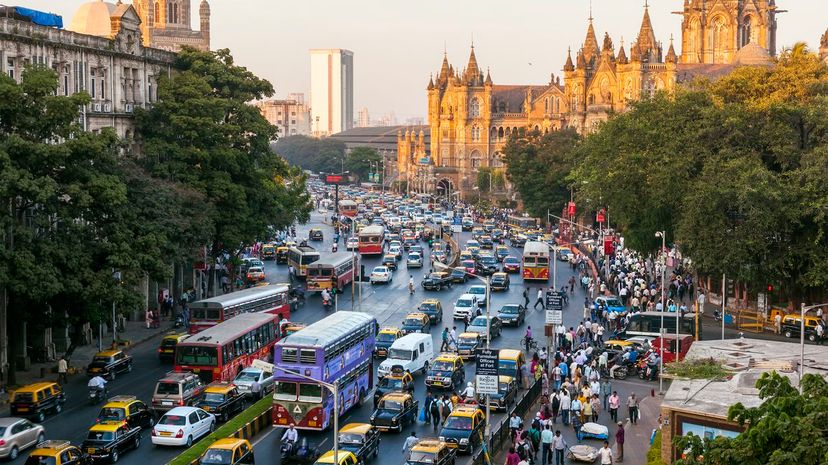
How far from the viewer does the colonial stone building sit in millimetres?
143375

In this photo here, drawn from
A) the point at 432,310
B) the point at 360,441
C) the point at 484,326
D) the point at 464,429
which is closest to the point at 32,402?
the point at 360,441

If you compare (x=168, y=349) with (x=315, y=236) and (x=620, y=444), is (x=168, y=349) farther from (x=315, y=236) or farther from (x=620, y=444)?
(x=315, y=236)

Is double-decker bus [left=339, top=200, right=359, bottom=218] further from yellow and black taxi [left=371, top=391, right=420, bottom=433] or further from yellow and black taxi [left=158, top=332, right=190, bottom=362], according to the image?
yellow and black taxi [left=371, top=391, right=420, bottom=433]

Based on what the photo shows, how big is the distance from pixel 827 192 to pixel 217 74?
3191cm

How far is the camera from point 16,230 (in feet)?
138

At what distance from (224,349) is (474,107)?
15416cm

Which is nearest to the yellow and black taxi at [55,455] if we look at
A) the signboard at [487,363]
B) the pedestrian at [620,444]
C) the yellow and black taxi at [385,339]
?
the signboard at [487,363]

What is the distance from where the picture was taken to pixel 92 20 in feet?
246

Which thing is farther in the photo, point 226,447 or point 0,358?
point 0,358

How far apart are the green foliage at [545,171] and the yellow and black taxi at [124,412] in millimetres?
69615

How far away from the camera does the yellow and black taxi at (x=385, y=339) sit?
5094cm

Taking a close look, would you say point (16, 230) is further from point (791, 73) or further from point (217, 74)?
point (791, 73)

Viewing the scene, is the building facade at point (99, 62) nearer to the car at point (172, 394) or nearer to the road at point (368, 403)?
the road at point (368, 403)

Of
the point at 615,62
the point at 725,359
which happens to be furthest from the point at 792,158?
the point at 615,62
